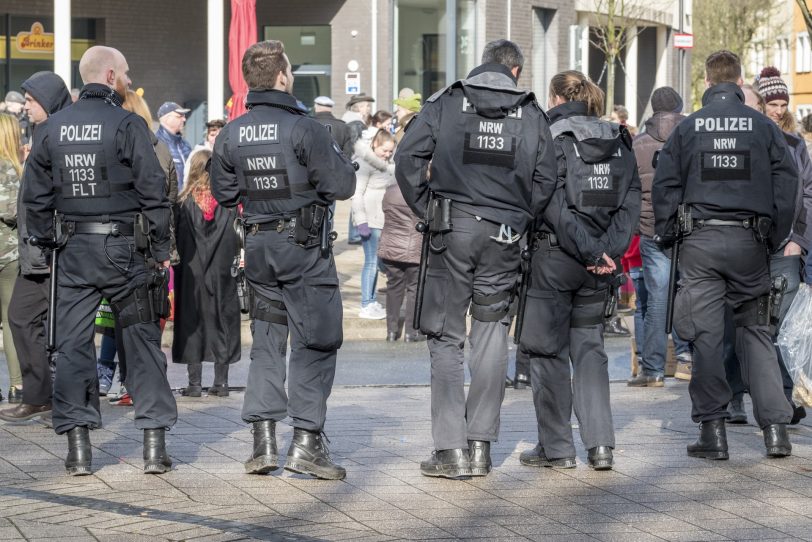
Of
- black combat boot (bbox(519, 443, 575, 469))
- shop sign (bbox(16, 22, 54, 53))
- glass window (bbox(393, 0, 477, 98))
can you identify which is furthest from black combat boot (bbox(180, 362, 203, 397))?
glass window (bbox(393, 0, 477, 98))

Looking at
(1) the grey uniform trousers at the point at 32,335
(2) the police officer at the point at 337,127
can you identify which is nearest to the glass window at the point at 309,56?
(2) the police officer at the point at 337,127

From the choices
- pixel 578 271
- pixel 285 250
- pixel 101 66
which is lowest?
pixel 578 271

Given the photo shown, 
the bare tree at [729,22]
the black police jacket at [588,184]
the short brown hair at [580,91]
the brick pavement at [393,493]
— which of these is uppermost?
the bare tree at [729,22]

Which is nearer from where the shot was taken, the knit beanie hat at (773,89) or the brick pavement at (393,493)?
the brick pavement at (393,493)

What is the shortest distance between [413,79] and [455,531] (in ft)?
82.3

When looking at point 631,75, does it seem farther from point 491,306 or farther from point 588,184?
point 491,306

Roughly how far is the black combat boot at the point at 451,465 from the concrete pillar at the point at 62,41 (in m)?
16.2

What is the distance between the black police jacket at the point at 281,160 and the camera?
657 cm

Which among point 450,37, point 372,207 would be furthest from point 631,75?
point 372,207

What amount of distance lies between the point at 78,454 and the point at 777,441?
3.42m

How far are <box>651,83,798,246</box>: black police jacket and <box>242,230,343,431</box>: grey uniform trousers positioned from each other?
1845 millimetres

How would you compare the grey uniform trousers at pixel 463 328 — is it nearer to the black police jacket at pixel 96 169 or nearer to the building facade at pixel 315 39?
the black police jacket at pixel 96 169

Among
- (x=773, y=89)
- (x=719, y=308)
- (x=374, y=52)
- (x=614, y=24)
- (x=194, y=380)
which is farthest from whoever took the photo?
(x=614, y=24)

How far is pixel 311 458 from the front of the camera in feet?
21.5
